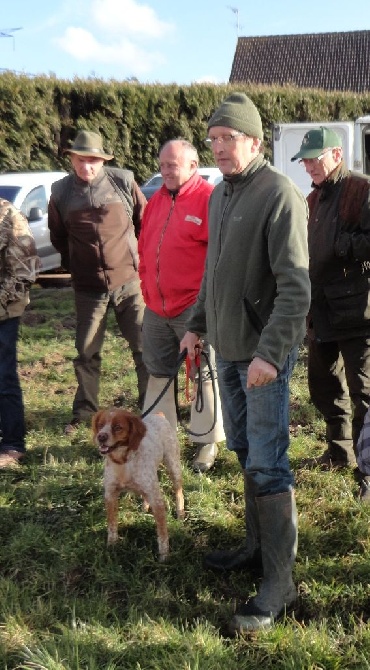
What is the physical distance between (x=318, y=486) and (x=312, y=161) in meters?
1.86

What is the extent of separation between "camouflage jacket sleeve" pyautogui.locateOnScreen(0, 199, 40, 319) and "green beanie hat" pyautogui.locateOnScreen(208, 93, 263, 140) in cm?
217

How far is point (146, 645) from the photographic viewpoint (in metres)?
2.82

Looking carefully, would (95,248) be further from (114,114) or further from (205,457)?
(114,114)

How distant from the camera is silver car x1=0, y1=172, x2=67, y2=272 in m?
11.7

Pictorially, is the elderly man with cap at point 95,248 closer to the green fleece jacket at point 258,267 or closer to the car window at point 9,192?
the green fleece jacket at point 258,267

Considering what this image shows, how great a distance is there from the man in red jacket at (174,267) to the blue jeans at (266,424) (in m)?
1.39

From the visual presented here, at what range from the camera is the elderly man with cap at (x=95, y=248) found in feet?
17.2

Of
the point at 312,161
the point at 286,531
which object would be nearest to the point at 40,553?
the point at 286,531

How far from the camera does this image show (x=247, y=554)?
345cm

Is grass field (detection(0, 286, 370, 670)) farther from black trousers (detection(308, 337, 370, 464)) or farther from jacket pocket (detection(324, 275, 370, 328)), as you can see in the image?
jacket pocket (detection(324, 275, 370, 328))

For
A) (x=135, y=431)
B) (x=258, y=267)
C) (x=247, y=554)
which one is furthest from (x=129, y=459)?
(x=258, y=267)

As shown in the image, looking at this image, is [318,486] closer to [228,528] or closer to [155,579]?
[228,528]

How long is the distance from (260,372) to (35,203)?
1011 centimetres

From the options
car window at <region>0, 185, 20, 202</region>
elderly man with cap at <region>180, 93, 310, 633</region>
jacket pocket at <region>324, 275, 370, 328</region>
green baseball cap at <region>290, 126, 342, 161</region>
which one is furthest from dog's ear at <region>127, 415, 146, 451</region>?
car window at <region>0, 185, 20, 202</region>
